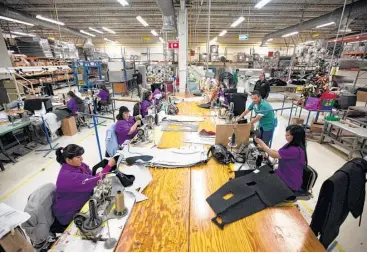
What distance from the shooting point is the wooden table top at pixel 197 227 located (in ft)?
4.00

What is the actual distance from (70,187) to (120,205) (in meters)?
0.60

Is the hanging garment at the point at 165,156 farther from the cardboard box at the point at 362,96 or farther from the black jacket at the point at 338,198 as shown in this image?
the cardboard box at the point at 362,96

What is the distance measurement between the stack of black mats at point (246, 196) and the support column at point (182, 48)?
663 cm

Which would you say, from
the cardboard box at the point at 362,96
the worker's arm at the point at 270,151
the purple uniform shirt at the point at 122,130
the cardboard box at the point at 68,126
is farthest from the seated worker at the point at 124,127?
the cardboard box at the point at 362,96

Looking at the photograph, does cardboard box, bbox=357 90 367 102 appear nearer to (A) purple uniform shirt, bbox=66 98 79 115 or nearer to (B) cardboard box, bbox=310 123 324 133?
(B) cardboard box, bbox=310 123 324 133

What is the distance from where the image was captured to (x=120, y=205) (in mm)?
1395

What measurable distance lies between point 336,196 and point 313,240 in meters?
0.38

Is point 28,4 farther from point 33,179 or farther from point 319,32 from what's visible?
point 319,32

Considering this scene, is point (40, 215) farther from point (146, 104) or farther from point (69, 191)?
point (146, 104)

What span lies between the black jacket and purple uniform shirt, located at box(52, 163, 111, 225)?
1840mm

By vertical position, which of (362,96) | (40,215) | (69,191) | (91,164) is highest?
(69,191)

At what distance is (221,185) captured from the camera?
1.79 metres

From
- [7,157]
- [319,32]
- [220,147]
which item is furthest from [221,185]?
[319,32]

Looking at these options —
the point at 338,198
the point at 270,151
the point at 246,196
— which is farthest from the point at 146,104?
the point at 338,198
